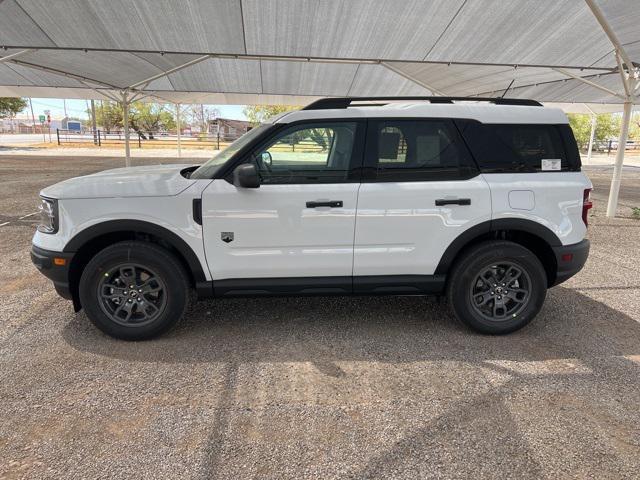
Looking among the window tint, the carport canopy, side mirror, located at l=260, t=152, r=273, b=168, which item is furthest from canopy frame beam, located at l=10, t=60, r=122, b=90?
the window tint

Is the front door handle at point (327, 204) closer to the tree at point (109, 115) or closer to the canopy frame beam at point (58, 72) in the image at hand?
the canopy frame beam at point (58, 72)

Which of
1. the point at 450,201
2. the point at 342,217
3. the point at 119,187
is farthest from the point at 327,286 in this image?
the point at 119,187

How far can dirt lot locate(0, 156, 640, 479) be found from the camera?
7.99 feet

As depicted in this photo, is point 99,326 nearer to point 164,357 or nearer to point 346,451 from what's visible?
point 164,357

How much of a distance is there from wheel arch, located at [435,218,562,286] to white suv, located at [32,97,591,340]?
12 mm

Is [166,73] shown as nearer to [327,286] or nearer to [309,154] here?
[309,154]

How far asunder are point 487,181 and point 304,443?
2483 millimetres

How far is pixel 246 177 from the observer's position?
3.41m

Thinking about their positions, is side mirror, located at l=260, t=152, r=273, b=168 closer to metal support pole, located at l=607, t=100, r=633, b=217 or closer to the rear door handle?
the rear door handle

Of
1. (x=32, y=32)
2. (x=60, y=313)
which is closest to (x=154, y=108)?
(x=32, y=32)

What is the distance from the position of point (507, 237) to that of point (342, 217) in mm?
1504

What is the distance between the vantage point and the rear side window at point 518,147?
3799 mm

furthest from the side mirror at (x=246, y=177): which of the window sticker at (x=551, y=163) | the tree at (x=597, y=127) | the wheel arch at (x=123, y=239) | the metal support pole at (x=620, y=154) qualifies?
the tree at (x=597, y=127)

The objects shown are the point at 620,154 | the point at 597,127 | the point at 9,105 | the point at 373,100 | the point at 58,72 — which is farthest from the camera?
the point at 597,127
